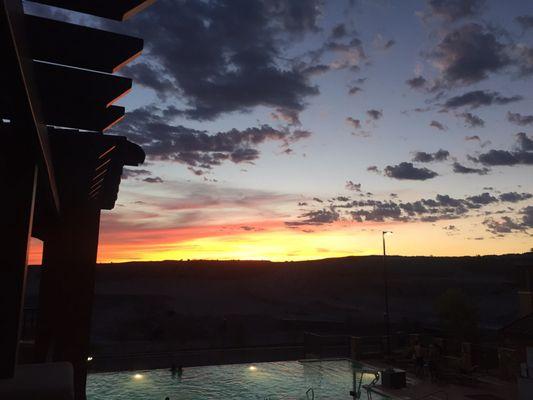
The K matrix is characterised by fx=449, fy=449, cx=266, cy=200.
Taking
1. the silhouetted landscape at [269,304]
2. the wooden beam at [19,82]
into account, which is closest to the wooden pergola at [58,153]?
the wooden beam at [19,82]

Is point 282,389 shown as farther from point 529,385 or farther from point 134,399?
point 529,385

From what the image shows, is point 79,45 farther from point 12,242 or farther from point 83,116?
point 12,242

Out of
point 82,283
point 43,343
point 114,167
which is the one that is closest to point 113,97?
point 114,167

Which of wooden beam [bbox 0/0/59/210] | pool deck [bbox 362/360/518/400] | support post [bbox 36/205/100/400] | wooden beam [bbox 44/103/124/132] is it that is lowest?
pool deck [bbox 362/360/518/400]

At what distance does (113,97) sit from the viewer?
12.4 ft

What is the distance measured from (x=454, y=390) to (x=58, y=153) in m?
23.2

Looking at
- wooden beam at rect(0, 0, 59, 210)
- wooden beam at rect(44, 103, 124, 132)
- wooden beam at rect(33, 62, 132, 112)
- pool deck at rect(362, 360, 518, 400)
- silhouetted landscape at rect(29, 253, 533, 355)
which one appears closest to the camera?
wooden beam at rect(0, 0, 59, 210)

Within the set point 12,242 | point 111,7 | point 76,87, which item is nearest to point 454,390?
point 76,87

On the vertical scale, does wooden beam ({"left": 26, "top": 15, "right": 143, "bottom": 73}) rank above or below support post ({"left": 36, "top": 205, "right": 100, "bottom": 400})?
above

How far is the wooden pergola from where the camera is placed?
2.49 m

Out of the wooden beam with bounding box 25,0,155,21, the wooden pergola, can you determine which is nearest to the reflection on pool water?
the wooden pergola

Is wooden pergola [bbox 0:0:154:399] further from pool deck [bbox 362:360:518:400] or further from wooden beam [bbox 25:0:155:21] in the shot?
pool deck [bbox 362:360:518:400]

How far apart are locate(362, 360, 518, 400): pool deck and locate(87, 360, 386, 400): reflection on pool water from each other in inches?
60.6

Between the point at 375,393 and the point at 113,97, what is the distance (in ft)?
71.8
